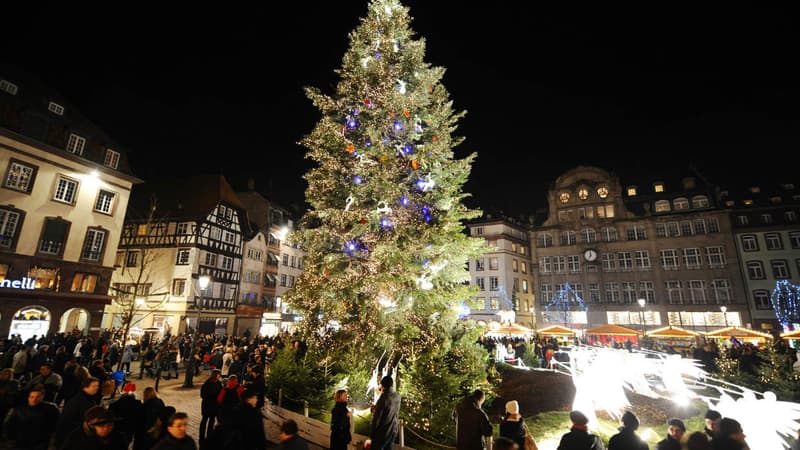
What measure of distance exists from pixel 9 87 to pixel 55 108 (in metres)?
2.68

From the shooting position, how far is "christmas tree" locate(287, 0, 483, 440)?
10.6m

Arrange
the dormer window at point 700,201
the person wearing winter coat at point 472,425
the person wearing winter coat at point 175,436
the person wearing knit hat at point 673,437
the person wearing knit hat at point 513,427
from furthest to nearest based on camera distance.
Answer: the dormer window at point 700,201 < the person wearing winter coat at point 472,425 < the person wearing knit hat at point 513,427 < the person wearing knit hat at point 673,437 < the person wearing winter coat at point 175,436

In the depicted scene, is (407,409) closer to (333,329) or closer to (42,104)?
(333,329)

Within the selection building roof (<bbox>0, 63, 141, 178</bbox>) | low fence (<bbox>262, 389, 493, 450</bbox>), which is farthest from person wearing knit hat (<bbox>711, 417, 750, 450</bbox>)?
building roof (<bbox>0, 63, 141, 178</bbox>)

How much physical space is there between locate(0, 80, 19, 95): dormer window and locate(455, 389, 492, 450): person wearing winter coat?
33.4m

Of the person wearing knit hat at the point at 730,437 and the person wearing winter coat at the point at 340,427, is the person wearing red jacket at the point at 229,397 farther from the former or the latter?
the person wearing knit hat at the point at 730,437

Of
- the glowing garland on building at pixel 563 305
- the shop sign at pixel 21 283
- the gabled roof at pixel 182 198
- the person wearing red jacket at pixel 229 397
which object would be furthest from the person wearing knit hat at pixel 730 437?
the glowing garland on building at pixel 563 305

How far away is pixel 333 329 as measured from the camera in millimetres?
11617

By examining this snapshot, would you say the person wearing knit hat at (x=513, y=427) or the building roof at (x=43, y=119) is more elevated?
the building roof at (x=43, y=119)

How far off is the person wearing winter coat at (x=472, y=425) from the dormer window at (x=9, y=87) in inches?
1315

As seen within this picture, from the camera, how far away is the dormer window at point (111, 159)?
2972 cm

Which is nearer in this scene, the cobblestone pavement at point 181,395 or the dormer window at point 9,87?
the cobblestone pavement at point 181,395

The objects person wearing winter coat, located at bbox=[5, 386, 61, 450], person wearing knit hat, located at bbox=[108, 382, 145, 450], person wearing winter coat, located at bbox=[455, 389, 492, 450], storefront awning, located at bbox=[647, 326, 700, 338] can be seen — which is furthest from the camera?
storefront awning, located at bbox=[647, 326, 700, 338]

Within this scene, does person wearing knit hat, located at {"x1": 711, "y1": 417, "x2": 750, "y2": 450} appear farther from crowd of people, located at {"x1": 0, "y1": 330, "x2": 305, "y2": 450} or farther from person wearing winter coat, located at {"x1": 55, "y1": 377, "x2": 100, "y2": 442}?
person wearing winter coat, located at {"x1": 55, "y1": 377, "x2": 100, "y2": 442}
